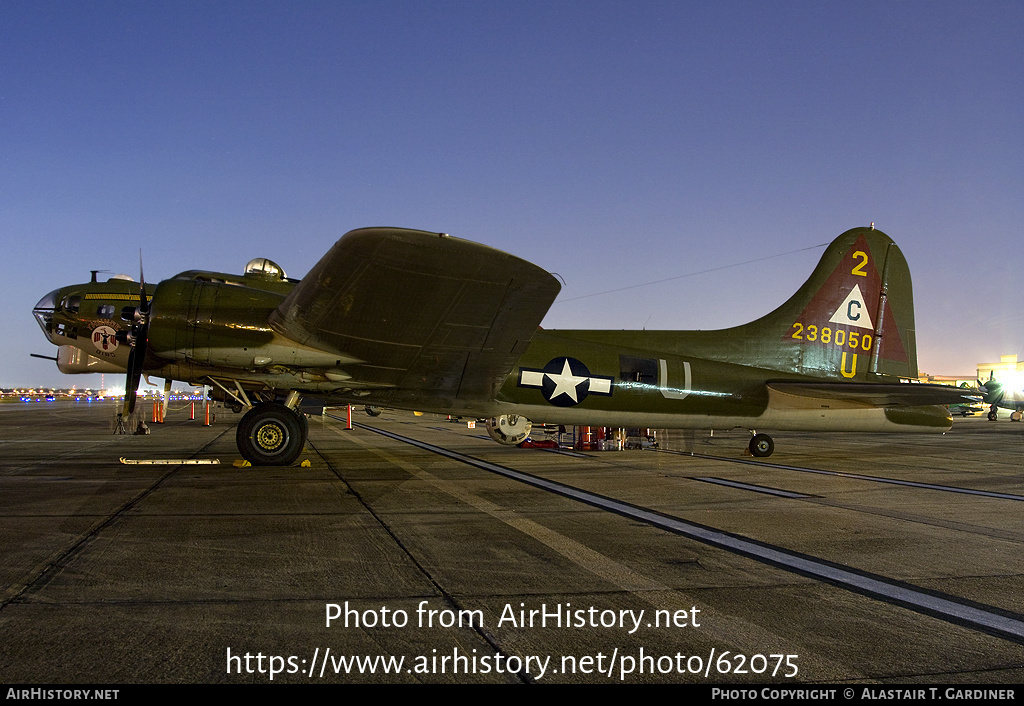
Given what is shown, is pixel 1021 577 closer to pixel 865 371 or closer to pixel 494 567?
pixel 494 567

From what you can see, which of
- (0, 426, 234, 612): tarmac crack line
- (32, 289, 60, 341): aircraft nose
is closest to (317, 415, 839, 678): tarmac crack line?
(0, 426, 234, 612): tarmac crack line

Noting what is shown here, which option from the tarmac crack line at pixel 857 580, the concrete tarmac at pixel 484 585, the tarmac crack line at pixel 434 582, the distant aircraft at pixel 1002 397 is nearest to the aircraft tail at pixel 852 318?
the concrete tarmac at pixel 484 585

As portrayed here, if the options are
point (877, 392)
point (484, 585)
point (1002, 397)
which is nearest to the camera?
point (484, 585)

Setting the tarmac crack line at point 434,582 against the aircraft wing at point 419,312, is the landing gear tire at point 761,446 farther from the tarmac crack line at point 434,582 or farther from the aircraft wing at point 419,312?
the tarmac crack line at point 434,582

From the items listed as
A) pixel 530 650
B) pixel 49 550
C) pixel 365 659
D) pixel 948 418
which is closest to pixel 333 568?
pixel 365 659

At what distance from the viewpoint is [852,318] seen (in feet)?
50.5

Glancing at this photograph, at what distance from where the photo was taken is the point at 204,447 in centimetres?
1766

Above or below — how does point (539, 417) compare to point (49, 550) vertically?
above

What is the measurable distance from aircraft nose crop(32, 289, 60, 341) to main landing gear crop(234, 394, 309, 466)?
14.6 feet

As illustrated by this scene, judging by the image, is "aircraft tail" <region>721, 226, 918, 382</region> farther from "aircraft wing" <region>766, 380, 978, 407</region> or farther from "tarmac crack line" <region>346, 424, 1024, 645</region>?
"tarmac crack line" <region>346, 424, 1024, 645</region>

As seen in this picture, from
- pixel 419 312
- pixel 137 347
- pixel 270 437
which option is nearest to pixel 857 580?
pixel 419 312

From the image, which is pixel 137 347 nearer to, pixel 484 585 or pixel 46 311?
pixel 46 311

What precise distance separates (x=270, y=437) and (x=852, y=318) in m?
13.4
